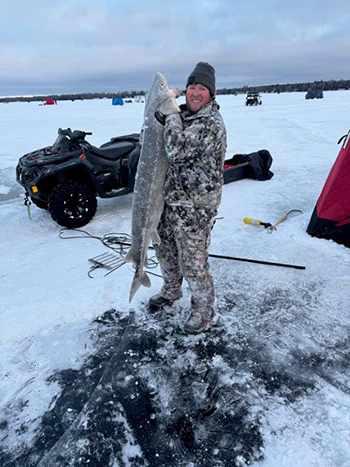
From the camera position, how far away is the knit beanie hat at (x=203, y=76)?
2184 millimetres

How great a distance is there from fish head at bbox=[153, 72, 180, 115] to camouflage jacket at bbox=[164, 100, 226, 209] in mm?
62

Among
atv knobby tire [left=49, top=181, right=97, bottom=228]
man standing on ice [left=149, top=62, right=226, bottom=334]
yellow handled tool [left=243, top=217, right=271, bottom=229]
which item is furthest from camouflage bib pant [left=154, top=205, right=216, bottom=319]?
atv knobby tire [left=49, top=181, right=97, bottom=228]

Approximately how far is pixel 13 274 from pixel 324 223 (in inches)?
159

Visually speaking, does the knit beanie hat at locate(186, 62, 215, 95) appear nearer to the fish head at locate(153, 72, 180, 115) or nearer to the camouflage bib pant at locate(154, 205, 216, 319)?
the fish head at locate(153, 72, 180, 115)

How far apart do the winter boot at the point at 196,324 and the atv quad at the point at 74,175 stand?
9.38 feet

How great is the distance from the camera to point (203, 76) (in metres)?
2.19

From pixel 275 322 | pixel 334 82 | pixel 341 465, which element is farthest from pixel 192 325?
pixel 334 82

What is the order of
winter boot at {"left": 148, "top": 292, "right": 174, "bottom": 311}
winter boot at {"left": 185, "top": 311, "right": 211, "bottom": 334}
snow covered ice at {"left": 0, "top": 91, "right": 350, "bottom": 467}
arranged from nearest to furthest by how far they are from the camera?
snow covered ice at {"left": 0, "top": 91, "right": 350, "bottom": 467}, winter boot at {"left": 185, "top": 311, "right": 211, "bottom": 334}, winter boot at {"left": 148, "top": 292, "right": 174, "bottom": 311}

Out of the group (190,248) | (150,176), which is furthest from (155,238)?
(150,176)

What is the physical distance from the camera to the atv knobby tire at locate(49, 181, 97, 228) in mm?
4598

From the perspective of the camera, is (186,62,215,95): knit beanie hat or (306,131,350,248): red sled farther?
(306,131,350,248): red sled

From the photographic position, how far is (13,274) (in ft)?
12.4

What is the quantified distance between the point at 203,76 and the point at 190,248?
128 centimetres

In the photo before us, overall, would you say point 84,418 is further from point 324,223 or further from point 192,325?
point 324,223
